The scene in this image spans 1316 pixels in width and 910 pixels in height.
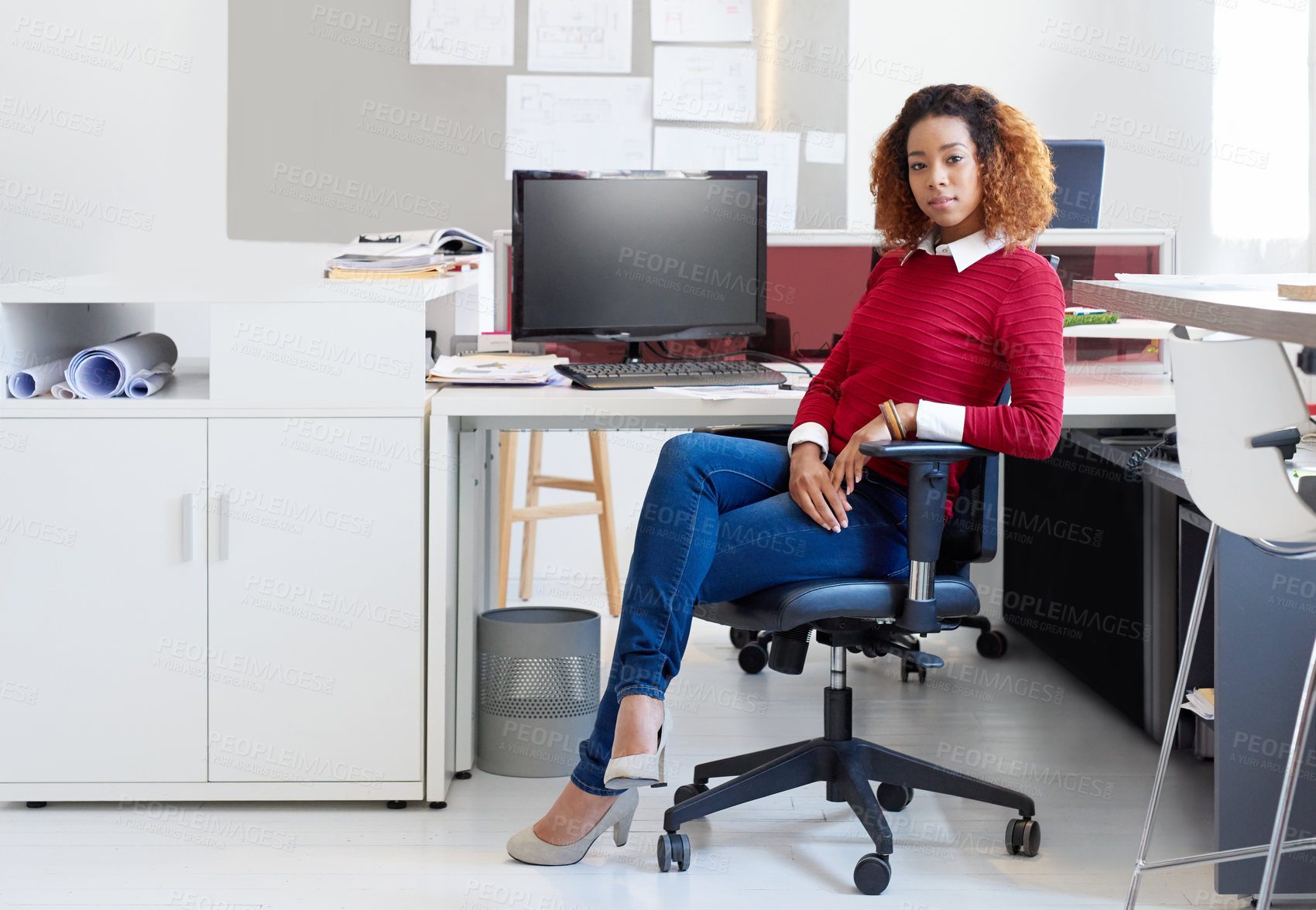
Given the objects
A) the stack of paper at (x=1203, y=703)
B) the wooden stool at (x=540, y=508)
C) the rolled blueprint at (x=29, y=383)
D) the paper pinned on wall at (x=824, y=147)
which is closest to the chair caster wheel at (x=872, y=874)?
the stack of paper at (x=1203, y=703)

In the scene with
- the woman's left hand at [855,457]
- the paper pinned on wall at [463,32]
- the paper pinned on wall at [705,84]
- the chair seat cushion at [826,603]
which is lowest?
the chair seat cushion at [826,603]

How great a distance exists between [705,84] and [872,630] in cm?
238

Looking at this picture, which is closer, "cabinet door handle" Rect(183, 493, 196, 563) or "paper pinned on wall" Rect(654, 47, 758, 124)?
"cabinet door handle" Rect(183, 493, 196, 563)

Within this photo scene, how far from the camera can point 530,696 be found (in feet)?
7.56

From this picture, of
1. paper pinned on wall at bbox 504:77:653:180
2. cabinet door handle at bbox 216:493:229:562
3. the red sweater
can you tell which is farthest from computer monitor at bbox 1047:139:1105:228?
cabinet door handle at bbox 216:493:229:562

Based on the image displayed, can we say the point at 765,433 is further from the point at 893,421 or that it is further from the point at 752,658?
the point at 752,658

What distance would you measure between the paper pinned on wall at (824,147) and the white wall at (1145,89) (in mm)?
35

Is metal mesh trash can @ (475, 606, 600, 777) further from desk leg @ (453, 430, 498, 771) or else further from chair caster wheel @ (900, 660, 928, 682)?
chair caster wheel @ (900, 660, 928, 682)

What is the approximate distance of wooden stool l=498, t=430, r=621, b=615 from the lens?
11.1 feet

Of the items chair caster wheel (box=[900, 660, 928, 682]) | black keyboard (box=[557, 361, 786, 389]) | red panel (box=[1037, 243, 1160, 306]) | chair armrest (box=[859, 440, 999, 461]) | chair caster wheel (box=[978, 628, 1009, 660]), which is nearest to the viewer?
chair armrest (box=[859, 440, 999, 461])

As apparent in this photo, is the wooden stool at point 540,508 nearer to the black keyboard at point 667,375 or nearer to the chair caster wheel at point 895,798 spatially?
the black keyboard at point 667,375

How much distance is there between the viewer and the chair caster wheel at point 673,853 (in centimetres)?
188

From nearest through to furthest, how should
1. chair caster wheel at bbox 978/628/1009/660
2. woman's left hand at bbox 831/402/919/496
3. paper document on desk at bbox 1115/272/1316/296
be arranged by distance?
paper document on desk at bbox 1115/272/1316/296
woman's left hand at bbox 831/402/919/496
chair caster wheel at bbox 978/628/1009/660

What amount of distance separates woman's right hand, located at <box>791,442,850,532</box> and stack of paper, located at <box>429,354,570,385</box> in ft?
1.85
